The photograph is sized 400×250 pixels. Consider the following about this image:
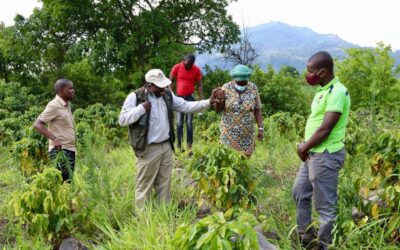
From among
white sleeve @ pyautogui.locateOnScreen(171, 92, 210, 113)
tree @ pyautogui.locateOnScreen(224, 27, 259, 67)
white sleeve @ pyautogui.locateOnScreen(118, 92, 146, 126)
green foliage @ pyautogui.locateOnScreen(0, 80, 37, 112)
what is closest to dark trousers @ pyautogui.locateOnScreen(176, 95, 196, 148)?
white sleeve @ pyautogui.locateOnScreen(171, 92, 210, 113)

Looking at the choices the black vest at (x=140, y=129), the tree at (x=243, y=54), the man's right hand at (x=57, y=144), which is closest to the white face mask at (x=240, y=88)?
the black vest at (x=140, y=129)

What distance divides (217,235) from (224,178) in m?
1.44

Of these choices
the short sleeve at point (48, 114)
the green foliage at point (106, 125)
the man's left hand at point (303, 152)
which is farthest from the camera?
the green foliage at point (106, 125)

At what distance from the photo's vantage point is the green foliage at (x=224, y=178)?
3.66m

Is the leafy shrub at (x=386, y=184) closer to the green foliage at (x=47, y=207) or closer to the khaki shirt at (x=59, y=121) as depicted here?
the green foliage at (x=47, y=207)

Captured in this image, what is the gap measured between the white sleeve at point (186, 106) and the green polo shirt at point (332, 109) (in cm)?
152

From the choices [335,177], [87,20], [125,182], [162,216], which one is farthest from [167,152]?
[87,20]

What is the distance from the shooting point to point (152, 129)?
4172 millimetres

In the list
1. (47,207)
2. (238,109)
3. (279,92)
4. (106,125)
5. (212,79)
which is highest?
(238,109)

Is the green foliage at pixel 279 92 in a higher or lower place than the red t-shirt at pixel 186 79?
lower

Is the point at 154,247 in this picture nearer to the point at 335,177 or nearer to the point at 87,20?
the point at 335,177

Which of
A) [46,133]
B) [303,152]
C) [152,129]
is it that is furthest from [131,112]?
[303,152]

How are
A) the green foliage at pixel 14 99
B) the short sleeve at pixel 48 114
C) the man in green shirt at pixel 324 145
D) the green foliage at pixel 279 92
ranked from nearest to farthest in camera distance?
1. the man in green shirt at pixel 324 145
2. the short sleeve at pixel 48 114
3. the green foliage at pixel 14 99
4. the green foliage at pixel 279 92

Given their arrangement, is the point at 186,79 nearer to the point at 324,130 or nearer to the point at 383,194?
the point at 324,130
